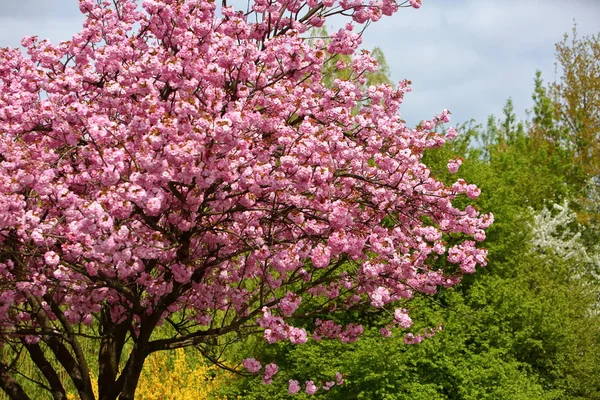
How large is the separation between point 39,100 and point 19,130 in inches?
22.3

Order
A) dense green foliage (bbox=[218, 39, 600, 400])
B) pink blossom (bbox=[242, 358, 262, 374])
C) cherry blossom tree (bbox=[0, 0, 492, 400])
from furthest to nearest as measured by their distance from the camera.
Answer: dense green foliage (bbox=[218, 39, 600, 400])
pink blossom (bbox=[242, 358, 262, 374])
cherry blossom tree (bbox=[0, 0, 492, 400])

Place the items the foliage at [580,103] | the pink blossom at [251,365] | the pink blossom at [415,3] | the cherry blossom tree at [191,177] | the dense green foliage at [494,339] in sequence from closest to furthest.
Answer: the cherry blossom tree at [191,177]
the pink blossom at [251,365]
the pink blossom at [415,3]
the dense green foliage at [494,339]
the foliage at [580,103]

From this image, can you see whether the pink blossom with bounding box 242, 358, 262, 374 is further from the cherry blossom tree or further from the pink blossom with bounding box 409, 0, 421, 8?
the pink blossom with bounding box 409, 0, 421, 8

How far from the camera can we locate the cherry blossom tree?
730 centimetres

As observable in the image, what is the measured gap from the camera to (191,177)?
7.09 m

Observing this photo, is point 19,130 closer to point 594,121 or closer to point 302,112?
point 302,112

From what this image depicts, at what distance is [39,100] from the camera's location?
8.69m

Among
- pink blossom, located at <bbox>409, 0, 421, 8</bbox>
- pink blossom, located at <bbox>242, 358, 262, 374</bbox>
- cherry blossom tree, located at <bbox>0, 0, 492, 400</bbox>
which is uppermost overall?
pink blossom, located at <bbox>409, 0, 421, 8</bbox>

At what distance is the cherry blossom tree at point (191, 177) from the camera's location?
23.9 feet

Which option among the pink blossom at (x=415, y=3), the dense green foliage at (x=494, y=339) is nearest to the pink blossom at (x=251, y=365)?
the dense green foliage at (x=494, y=339)

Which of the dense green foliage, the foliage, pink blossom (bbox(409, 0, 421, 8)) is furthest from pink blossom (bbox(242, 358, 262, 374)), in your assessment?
the foliage

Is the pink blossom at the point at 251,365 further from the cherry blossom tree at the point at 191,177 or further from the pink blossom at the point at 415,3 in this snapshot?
the pink blossom at the point at 415,3

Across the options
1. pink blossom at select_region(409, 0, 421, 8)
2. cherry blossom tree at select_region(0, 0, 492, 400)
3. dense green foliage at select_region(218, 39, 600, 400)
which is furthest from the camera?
dense green foliage at select_region(218, 39, 600, 400)

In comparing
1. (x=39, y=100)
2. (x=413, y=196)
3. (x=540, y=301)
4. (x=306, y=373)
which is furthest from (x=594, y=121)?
(x=39, y=100)
